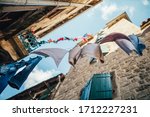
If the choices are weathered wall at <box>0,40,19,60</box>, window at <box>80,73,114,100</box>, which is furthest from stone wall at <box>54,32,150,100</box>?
weathered wall at <box>0,40,19,60</box>

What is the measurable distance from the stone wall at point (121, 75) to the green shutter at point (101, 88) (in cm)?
25

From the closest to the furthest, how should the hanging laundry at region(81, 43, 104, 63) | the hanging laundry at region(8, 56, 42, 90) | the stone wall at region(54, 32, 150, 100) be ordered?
the hanging laundry at region(8, 56, 42, 90) → the hanging laundry at region(81, 43, 104, 63) → the stone wall at region(54, 32, 150, 100)

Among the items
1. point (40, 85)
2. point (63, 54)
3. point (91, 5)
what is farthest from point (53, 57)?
point (91, 5)

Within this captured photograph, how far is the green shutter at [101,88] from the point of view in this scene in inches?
326

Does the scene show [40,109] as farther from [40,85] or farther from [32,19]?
[40,85]

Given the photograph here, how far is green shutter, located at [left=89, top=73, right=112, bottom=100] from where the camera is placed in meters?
8.29

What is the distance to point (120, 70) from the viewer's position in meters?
9.61

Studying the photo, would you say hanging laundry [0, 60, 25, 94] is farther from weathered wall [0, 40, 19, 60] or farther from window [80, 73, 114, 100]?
weathered wall [0, 40, 19, 60]

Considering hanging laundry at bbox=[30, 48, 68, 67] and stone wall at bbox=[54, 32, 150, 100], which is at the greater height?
hanging laundry at bbox=[30, 48, 68, 67]

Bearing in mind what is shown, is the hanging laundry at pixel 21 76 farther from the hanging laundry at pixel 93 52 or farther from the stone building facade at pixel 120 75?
the stone building facade at pixel 120 75

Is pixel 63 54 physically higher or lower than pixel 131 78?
higher

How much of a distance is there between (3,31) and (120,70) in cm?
440

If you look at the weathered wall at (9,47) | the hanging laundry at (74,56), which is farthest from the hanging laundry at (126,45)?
the weathered wall at (9,47)

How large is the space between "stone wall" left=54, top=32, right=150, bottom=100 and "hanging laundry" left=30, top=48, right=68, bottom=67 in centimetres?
215
